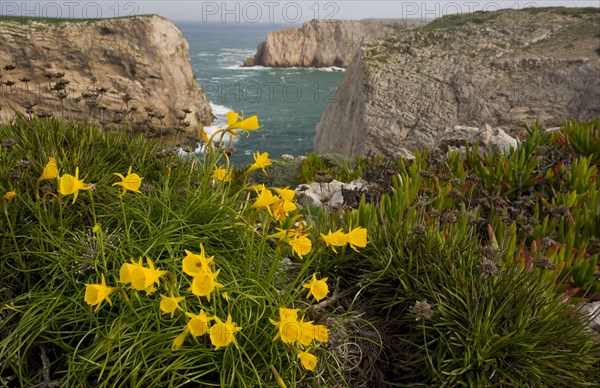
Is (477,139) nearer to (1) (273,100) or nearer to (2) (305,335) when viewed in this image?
(2) (305,335)

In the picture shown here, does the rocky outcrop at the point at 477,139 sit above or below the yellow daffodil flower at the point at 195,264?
above

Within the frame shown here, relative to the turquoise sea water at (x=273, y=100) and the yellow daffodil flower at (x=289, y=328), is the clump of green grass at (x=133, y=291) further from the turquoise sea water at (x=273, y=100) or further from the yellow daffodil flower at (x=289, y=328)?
the turquoise sea water at (x=273, y=100)

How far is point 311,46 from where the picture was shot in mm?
61031

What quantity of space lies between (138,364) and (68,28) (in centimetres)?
2687

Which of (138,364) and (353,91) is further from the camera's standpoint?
(353,91)

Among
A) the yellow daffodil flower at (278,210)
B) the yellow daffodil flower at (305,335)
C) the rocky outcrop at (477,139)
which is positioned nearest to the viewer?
the yellow daffodil flower at (305,335)

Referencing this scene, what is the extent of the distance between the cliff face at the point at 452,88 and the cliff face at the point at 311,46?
146 ft

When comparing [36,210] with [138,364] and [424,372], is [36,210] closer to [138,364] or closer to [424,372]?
[138,364]

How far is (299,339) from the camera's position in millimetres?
1830

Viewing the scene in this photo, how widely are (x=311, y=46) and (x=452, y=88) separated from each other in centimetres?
4880

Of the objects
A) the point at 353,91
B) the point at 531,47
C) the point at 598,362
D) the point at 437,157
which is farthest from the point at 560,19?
the point at 598,362

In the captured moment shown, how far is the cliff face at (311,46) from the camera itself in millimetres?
60312

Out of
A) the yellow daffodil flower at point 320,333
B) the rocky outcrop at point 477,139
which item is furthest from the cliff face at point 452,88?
the yellow daffodil flower at point 320,333

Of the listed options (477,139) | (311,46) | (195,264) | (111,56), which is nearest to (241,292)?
(195,264)
